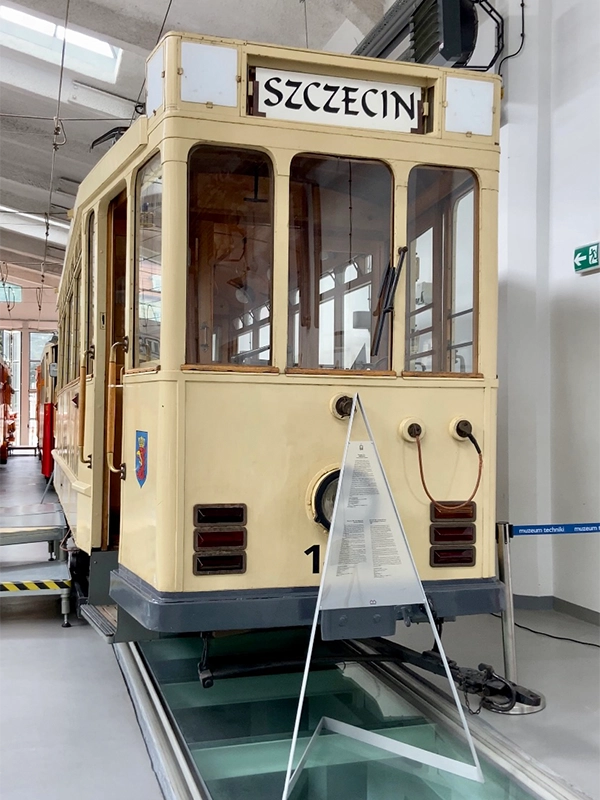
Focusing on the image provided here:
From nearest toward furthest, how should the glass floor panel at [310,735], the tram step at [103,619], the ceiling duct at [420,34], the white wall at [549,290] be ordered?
the glass floor panel at [310,735] < the tram step at [103,619] < the ceiling duct at [420,34] < the white wall at [549,290]

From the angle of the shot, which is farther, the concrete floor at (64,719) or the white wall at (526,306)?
the white wall at (526,306)

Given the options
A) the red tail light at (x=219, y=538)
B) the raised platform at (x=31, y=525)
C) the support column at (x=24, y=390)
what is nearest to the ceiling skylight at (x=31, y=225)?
the support column at (x=24, y=390)

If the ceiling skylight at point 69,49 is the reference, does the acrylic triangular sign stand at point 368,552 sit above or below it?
below

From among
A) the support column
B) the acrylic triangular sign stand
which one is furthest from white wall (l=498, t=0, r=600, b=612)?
the support column

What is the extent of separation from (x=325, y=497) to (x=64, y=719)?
1.70 metres

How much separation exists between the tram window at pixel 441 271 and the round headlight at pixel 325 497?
60 centimetres

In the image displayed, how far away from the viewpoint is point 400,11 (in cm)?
624

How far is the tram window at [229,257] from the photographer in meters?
3.37

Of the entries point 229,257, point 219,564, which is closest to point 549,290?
point 229,257

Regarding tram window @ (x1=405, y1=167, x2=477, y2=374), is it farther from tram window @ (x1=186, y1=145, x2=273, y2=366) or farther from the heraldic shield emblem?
the heraldic shield emblem

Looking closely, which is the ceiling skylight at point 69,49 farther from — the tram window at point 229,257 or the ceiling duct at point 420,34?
the tram window at point 229,257

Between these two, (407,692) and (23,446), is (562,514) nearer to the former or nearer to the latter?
(407,692)

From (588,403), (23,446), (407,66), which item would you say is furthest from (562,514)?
(23,446)

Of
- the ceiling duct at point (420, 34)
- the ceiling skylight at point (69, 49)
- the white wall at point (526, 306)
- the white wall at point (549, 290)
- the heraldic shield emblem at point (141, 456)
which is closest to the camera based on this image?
the heraldic shield emblem at point (141, 456)
